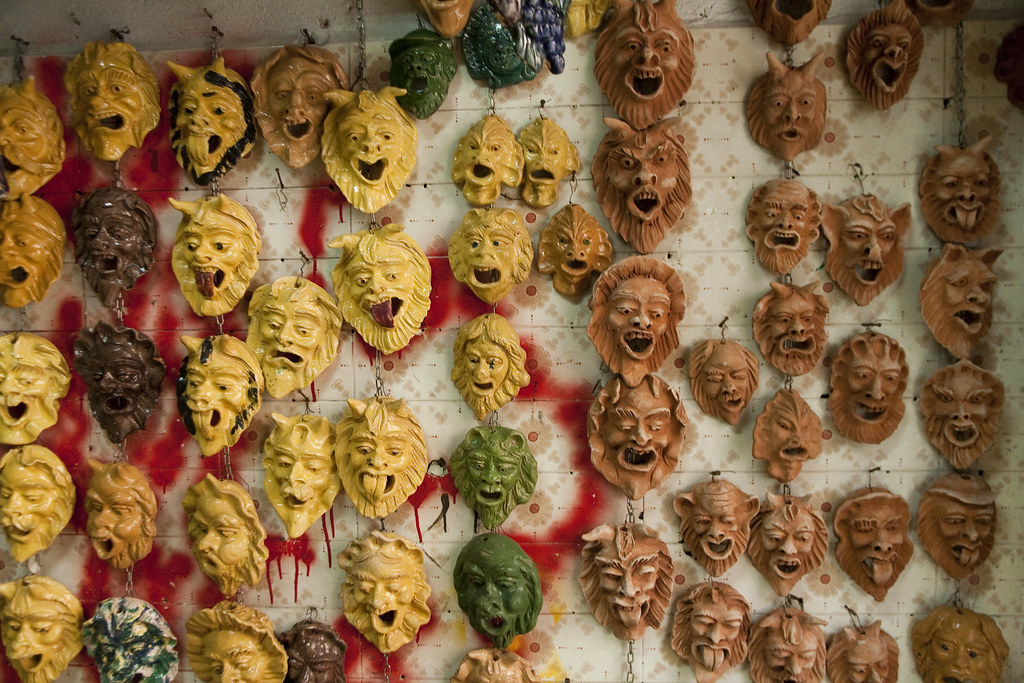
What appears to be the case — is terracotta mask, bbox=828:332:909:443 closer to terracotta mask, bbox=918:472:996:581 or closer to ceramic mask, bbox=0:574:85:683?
terracotta mask, bbox=918:472:996:581

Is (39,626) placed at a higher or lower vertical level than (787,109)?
lower

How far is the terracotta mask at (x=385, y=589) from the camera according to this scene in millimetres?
2445

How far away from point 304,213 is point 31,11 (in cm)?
145

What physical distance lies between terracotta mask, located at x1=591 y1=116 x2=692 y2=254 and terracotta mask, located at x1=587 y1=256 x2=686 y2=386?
4.6 inches

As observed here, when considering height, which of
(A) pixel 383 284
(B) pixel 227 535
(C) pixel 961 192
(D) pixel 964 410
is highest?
(C) pixel 961 192

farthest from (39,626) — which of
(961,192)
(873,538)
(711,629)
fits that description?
(961,192)

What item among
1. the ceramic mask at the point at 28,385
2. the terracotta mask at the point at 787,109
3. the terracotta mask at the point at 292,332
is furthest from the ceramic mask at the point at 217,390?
the terracotta mask at the point at 787,109

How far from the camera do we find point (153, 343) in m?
2.62

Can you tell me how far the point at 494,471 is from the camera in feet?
7.88

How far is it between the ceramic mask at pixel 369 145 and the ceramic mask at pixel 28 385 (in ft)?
4.63

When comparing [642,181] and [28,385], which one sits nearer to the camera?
[642,181]

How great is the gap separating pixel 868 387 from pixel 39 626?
3.37 metres

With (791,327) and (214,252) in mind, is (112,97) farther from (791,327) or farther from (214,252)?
(791,327)

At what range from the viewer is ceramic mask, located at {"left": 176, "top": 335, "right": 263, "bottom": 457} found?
8.09 feet
